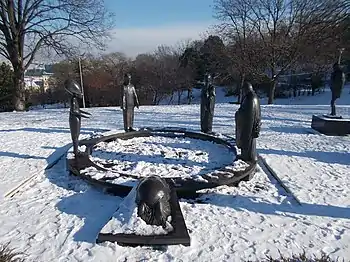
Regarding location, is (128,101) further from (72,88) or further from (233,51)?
(233,51)

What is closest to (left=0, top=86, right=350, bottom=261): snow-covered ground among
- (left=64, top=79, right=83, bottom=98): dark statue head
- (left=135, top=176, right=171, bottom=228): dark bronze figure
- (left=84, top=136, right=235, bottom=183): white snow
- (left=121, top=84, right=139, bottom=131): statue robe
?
(left=135, top=176, right=171, bottom=228): dark bronze figure

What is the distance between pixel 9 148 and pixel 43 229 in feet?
17.1

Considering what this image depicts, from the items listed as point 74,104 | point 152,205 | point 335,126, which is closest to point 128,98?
point 74,104

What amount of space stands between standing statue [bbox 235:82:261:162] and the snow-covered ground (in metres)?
0.60

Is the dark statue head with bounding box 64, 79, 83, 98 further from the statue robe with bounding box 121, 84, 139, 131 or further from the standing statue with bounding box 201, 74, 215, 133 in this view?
the standing statue with bounding box 201, 74, 215, 133

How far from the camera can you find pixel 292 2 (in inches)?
908

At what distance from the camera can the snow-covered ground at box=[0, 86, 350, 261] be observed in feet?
12.6

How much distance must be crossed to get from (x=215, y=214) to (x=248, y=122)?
Answer: 2.16m

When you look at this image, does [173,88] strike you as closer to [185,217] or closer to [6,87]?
[6,87]

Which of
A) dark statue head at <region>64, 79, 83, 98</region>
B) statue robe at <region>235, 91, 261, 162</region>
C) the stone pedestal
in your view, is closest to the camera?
statue robe at <region>235, 91, 261, 162</region>

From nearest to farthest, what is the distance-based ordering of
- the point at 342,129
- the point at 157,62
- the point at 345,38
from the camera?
the point at 342,129, the point at 345,38, the point at 157,62

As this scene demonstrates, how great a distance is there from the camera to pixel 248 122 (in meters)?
6.17

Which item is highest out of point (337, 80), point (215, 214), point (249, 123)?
point (337, 80)

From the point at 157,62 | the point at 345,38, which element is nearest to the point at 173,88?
the point at 157,62
